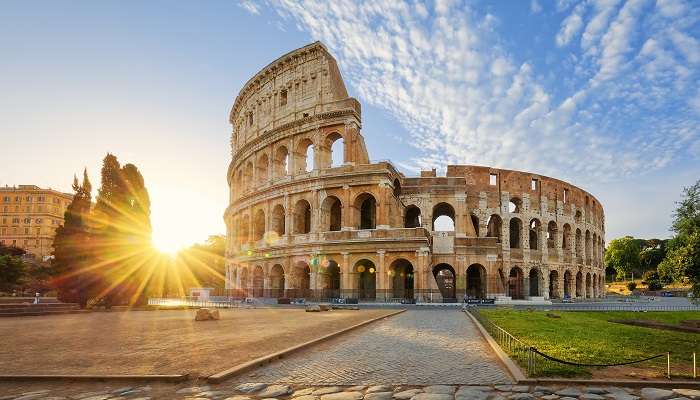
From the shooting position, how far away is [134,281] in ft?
99.2

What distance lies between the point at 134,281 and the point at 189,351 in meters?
22.6

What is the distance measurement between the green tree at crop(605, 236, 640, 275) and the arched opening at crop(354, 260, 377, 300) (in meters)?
73.3

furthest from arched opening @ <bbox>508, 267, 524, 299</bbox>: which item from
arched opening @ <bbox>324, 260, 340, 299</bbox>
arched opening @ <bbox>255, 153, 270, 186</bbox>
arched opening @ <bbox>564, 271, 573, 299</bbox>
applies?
arched opening @ <bbox>255, 153, 270, 186</bbox>

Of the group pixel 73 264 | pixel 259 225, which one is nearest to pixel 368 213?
pixel 259 225

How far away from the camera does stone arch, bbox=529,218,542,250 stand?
4959cm

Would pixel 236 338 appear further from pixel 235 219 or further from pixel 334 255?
pixel 235 219

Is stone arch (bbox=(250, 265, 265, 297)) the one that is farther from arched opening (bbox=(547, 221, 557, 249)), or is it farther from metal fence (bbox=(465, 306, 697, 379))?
metal fence (bbox=(465, 306, 697, 379))

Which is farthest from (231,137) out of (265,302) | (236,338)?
(236,338)

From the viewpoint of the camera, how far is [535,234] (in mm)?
51812

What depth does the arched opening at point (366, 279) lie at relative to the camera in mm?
38156

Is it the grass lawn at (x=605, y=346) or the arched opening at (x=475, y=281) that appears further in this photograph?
the arched opening at (x=475, y=281)

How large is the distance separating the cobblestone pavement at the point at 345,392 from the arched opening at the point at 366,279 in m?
30.7

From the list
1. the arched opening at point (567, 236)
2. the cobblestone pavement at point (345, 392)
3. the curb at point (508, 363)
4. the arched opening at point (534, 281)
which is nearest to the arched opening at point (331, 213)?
the arched opening at point (534, 281)

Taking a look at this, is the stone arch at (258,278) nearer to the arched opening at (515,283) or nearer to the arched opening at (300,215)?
the arched opening at (300,215)
